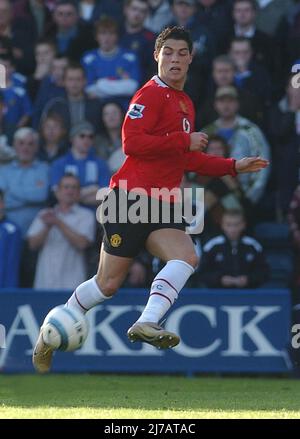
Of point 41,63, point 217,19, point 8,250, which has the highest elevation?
point 217,19

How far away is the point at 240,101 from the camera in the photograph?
12.0 m

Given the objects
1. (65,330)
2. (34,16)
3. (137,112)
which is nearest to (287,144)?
(34,16)

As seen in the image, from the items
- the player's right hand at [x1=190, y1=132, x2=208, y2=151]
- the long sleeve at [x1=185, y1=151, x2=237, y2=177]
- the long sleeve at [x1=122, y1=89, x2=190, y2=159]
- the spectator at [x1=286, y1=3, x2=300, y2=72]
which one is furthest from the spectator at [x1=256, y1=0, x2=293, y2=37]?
the player's right hand at [x1=190, y1=132, x2=208, y2=151]

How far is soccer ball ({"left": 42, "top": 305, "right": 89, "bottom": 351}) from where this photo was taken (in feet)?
25.4

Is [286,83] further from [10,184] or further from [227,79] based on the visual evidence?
[10,184]

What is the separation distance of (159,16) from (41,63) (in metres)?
1.44

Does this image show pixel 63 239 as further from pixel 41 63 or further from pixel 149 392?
pixel 149 392

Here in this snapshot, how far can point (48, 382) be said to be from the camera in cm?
1025

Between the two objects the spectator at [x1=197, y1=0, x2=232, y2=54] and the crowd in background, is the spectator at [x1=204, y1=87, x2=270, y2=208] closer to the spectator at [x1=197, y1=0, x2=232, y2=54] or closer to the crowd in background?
the crowd in background

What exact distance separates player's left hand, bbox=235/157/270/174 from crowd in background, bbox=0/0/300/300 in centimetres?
353

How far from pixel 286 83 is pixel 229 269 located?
2.42 meters

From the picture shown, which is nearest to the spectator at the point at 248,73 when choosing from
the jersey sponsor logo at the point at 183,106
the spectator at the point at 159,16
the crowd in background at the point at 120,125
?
the crowd in background at the point at 120,125

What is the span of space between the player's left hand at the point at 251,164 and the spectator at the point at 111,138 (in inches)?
176
